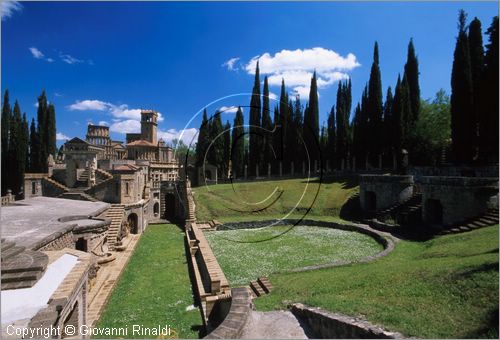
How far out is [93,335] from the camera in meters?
11.4

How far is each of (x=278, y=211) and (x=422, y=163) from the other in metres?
23.3

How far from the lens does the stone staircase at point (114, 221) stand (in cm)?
2445

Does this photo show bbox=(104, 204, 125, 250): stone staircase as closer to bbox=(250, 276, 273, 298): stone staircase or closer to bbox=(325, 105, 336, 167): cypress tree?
bbox=(250, 276, 273, 298): stone staircase

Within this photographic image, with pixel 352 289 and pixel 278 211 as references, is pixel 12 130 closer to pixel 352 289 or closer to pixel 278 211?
pixel 278 211

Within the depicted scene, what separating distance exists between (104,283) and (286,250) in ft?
39.0

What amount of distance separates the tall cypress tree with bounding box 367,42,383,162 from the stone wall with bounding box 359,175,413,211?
46.0 feet

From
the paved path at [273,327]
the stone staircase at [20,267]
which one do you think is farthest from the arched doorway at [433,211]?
the stone staircase at [20,267]

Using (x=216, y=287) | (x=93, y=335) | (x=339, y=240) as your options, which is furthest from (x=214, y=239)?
(x=93, y=335)

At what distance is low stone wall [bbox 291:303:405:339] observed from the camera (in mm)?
7531

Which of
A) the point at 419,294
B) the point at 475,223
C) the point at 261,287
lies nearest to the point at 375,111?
the point at 475,223

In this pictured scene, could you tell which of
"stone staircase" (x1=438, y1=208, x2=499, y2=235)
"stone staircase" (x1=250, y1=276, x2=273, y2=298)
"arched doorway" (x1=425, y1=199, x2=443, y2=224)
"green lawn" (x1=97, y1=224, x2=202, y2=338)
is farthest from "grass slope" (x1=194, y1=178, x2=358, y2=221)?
"stone staircase" (x1=250, y1=276, x2=273, y2=298)

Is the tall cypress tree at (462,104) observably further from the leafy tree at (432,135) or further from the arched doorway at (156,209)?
the arched doorway at (156,209)

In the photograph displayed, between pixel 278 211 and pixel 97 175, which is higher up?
pixel 97 175

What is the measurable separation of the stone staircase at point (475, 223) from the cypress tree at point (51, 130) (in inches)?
2339
